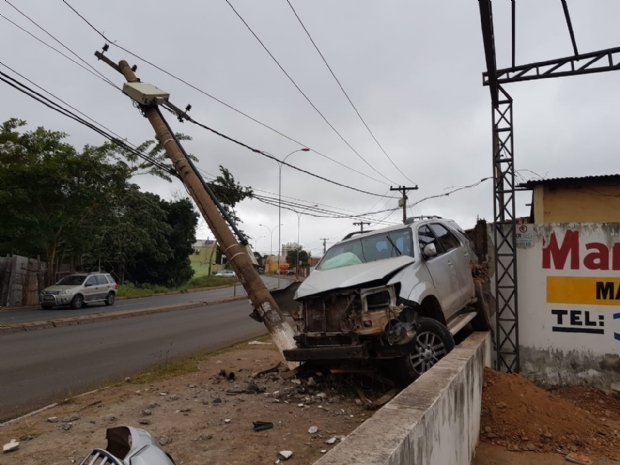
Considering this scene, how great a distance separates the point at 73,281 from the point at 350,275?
67.1ft

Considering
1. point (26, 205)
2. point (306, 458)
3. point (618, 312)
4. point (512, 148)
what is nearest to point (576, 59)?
point (512, 148)

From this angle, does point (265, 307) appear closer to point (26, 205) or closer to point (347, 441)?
point (347, 441)

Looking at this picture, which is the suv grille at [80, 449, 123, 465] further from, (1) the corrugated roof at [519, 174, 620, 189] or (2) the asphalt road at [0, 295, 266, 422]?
(1) the corrugated roof at [519, 174, 620, 189]

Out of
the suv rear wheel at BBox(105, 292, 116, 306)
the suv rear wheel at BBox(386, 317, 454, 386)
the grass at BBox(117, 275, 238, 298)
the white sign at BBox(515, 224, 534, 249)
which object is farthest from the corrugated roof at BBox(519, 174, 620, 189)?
the grass at BBox(117, 275, 238, 298)

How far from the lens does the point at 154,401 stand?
6.51 metres

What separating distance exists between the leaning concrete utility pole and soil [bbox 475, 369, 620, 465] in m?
2.87

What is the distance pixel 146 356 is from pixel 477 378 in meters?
7.63

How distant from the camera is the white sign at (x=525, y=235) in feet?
30.5

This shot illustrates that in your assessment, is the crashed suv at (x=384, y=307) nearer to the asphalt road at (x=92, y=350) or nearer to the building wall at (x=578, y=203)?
the asphalt road at (x=92, y=350)

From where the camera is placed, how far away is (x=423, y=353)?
6.17 m

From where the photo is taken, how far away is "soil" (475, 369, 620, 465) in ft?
18.5

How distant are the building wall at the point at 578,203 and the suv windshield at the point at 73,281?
1964 centimetres

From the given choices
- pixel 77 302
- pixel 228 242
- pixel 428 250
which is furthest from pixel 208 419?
pixel 77 302

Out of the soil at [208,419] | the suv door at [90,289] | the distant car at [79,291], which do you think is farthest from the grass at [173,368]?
the suv door at [90,289]
